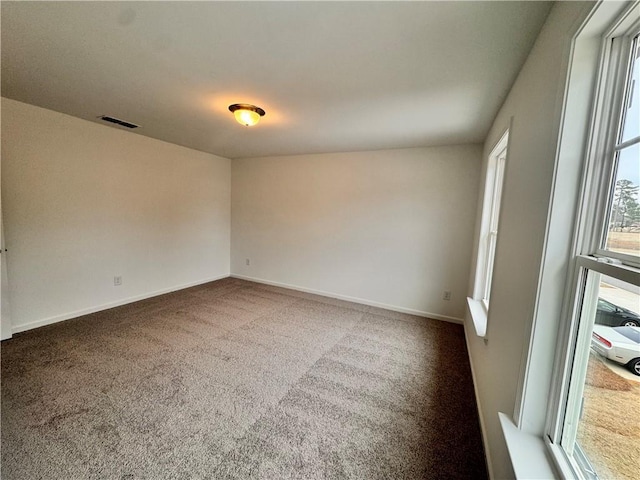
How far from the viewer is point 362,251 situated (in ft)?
13.1

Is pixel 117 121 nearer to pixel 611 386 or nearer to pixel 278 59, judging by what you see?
pixel 278 59

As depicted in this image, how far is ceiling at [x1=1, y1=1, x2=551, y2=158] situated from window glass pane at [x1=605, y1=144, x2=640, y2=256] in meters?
0.86

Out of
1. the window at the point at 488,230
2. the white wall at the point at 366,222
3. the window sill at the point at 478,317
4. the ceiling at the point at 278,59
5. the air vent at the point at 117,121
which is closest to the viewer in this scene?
the ceiling at the point at 278,59

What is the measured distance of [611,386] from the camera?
0.80 metres

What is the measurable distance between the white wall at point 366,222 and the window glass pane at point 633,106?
8.76 ft

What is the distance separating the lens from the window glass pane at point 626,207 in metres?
0.73

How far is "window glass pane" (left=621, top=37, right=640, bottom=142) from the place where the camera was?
2.51 ft

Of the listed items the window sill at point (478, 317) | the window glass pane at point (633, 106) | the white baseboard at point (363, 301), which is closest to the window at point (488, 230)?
the window sill at point (478, 317)

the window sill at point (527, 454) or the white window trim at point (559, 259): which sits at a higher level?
the white window trim at point (559, 259)

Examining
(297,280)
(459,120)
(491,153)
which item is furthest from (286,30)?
(297,280)

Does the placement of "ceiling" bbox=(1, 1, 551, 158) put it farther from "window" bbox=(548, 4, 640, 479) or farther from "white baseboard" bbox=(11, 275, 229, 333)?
"white baseboard" bbox=(11, 275, 229, 333)

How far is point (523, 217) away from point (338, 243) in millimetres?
2972

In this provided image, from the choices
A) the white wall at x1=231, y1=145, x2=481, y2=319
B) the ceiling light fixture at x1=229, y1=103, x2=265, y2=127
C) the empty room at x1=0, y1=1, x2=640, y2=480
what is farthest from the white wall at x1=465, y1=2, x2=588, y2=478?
the ceiling light fixture at x1=229, y1=103, x2=265, y2=127

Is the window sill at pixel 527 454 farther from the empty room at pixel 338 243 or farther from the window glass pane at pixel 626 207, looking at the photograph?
the window glass pane at pixel 626 207
